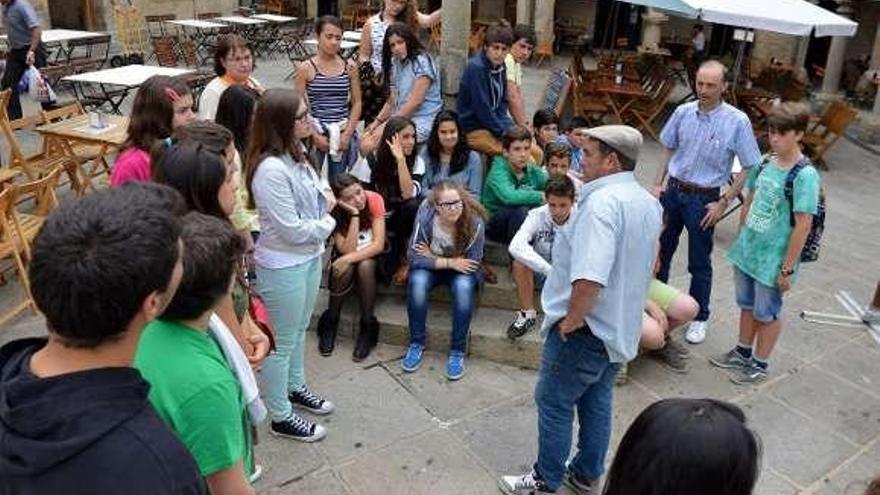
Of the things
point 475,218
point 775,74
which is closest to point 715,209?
point 475,218

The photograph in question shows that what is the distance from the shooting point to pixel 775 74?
12.0m

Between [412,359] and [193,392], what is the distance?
Answer: 269cm

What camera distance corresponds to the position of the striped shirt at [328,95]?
4.89 meters

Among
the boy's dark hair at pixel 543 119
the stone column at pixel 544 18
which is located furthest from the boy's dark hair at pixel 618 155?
the stone column at pixel 544 18

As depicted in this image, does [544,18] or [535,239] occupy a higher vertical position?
[544,18]

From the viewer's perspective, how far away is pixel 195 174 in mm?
2328

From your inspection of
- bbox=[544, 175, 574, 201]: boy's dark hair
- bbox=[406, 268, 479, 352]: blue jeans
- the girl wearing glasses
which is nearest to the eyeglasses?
the girl wearing glasses

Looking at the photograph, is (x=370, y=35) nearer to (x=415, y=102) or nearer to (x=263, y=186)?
(x=415, y=102)

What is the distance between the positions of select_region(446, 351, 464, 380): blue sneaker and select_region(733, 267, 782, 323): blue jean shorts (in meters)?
1.76

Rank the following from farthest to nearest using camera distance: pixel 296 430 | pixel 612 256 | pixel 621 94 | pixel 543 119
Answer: pixel 621 94 < pixel 543 119 < pixel 296 430 < pixel 612 256

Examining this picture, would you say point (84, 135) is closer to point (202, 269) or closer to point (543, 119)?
point (543, 119)

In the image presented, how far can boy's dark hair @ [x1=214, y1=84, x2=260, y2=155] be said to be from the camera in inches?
134

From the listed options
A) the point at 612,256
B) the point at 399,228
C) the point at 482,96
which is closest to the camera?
the point at 612,256

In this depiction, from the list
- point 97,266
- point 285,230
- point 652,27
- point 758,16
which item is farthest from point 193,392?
point 652,27
